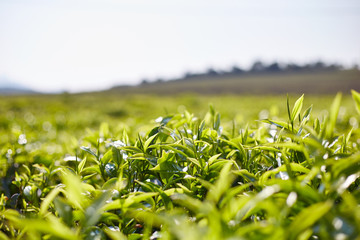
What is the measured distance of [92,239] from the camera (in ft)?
1.91

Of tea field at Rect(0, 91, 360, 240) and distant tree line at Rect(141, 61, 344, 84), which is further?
distant tree line at Rect(141, 61, 344, 84)

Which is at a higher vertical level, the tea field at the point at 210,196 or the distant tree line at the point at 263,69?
the distant tree line at the point at 263,69

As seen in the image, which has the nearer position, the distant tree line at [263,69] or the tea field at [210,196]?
the tea field at [210,196]

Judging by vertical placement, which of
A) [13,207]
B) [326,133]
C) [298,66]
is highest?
[298,66]

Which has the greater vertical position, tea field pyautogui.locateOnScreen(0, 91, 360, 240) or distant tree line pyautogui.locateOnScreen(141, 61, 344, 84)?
distant tree line pyautogui.locateOnScreen(141, 61, 344, 84)

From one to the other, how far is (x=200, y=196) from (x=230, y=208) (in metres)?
0.24

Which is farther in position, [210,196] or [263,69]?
[263,69]

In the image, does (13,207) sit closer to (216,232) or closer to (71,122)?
(216,232)

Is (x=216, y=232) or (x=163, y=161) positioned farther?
(x=163, y=161)

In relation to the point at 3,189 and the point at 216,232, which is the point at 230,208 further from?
the point at 3,189

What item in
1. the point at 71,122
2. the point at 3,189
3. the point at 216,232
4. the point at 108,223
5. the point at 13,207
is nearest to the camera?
the point at 216,232

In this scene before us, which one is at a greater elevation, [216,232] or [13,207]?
[216,232]

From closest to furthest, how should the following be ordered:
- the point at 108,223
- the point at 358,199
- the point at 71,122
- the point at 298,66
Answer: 1. the point at 358,199
2. the point at 108,223
3. the point at 71,122
4. the point at 298,66

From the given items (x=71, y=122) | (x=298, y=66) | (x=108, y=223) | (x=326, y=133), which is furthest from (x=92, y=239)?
(x=298, y=66)
